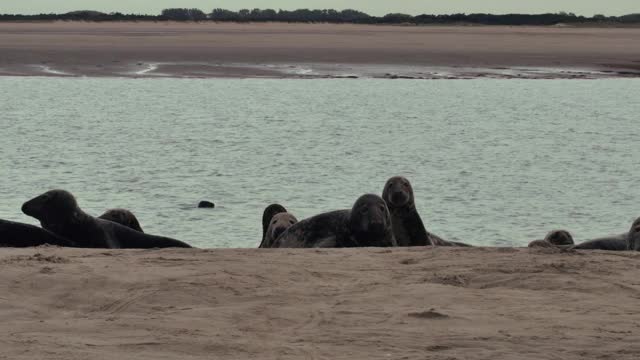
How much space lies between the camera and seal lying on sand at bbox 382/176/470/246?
28.6ft

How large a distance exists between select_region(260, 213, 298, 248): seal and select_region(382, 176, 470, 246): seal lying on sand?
77cm

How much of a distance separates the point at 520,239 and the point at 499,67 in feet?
91.2

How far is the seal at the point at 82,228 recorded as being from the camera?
8.55m

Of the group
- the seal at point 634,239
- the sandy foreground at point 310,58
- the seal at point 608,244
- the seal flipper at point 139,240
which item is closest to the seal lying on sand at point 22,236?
the seal flipper at point 139,240

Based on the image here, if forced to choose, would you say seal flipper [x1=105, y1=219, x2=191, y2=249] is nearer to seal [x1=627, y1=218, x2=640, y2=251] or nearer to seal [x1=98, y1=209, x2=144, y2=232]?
seal [x1=98, y1=209, x2=144, y2=232]

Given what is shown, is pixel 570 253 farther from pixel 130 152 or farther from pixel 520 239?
pixel 130 152

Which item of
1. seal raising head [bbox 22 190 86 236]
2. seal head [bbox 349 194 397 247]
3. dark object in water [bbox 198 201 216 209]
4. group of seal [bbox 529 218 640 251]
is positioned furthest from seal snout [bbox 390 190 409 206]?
dark object in water [bbox 198 201 216 209]

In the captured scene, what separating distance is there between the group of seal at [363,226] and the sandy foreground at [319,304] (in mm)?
710

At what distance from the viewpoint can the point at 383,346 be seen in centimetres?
496

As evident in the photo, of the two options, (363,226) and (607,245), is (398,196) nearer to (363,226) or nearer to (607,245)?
(363,226)

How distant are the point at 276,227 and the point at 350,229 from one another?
768mm

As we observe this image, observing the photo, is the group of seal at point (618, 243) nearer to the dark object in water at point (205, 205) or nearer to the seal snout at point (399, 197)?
the seal snout at point (399, 197)

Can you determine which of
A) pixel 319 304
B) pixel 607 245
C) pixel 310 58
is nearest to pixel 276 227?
pixel 607 245

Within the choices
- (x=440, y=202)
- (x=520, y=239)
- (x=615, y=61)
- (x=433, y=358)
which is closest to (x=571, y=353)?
(x=433, y=358)
